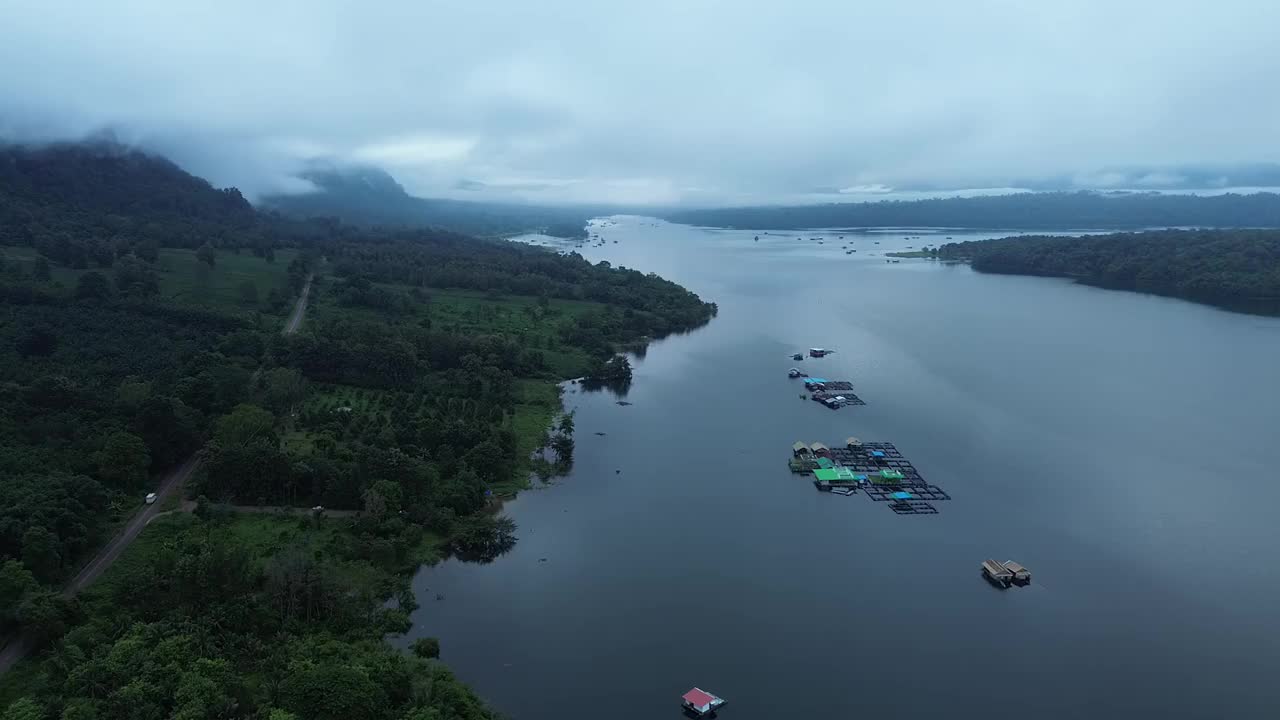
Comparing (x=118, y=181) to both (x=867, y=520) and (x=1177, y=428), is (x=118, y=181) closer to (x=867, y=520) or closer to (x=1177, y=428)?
(x=867, y=520)

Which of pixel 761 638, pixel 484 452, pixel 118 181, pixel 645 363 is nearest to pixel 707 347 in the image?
pixel 645 363

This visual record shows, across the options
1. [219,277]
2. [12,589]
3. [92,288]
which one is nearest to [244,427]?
[12,589]

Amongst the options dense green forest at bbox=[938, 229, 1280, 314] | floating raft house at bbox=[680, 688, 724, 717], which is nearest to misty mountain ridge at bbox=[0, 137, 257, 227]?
floating raft house at bbox=[680, 688, 724, 717]

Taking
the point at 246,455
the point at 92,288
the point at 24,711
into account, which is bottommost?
the point at 24,711

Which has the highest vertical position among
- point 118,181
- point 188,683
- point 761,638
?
point 118,181

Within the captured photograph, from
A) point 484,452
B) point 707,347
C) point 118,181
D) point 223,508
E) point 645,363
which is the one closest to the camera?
point 223,508

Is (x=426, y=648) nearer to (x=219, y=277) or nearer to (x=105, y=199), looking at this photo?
(x=219, y=277)

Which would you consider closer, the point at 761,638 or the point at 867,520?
the point at 761,638
